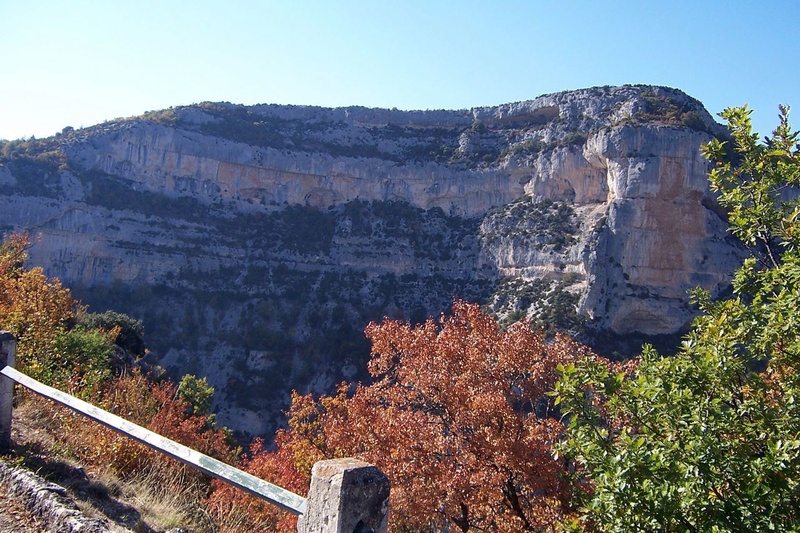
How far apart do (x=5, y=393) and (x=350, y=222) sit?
50.7 m

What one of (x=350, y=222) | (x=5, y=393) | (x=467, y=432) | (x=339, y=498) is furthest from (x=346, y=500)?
(x=350, y=222)

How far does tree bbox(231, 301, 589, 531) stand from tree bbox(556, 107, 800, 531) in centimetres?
174

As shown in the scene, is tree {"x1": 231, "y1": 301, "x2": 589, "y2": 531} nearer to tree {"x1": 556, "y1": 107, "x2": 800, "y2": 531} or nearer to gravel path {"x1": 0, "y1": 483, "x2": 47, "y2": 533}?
tree {"x1": 556, "y1": 107, "x2": 800, "y2": 531}

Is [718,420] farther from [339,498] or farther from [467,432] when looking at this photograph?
[467,432]

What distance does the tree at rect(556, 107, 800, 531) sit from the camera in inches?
157

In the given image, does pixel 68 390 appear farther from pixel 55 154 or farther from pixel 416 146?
pixel 416 146

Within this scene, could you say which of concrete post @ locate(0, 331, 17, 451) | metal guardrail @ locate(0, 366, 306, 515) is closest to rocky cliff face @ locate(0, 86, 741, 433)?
concrete post @ locate(0, 331, 17, 451)

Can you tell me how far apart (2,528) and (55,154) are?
5155 centimetres

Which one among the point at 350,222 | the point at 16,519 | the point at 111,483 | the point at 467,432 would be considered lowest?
the point at 467,432

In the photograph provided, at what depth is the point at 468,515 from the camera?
8648 mm

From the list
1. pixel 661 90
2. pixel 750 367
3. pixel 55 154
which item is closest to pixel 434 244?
pixel 661 90

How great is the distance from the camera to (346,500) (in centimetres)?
254

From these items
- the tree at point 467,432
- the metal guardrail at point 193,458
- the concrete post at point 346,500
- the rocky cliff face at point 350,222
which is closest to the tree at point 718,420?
the tree at point 467,432

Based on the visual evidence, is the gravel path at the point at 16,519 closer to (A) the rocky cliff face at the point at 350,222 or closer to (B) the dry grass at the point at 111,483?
(B) the dry grass at the point at 111,483
